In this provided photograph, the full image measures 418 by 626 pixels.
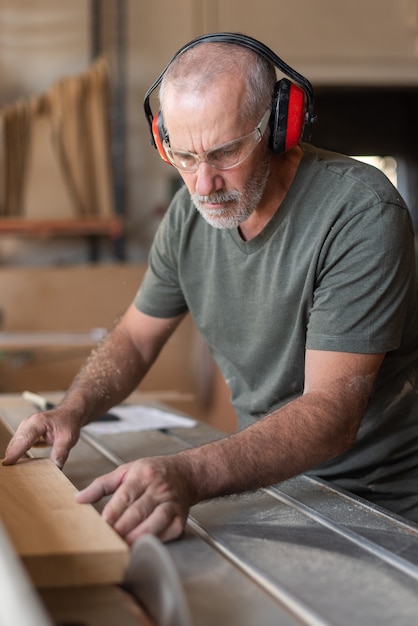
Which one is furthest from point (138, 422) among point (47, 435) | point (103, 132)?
point (103, 132)

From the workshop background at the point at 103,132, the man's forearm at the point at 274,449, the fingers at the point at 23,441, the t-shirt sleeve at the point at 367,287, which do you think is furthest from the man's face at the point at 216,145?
the workshop background at the point at 103,132

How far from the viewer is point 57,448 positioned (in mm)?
1805

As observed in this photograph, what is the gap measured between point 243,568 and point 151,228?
5.49 metres

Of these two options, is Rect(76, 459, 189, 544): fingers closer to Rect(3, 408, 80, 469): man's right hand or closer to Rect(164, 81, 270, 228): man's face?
Rect(3, 408, 80, 469): man's right hand

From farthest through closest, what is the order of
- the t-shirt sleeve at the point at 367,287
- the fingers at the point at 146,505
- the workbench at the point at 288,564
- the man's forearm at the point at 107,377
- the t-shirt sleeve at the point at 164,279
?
the t-shirt sleeve at the point at 164,279 → the man's forearm at the point at 107,377 → the t-shirt sleeve at the point at 367,287 → the fingers at the point at 146,505 → the workbench at the point at 288,564

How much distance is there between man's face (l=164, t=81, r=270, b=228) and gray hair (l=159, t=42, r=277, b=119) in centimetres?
2

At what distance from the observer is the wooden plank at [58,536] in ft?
3.77

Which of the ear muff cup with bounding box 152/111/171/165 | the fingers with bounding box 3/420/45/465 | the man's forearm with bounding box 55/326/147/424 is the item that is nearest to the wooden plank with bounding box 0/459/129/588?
the fingers with bounding box 3/420/45/465

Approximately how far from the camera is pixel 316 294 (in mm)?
1809

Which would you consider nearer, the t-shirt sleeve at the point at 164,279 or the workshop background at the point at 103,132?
the t-shirt sleeve at the point at 164,279

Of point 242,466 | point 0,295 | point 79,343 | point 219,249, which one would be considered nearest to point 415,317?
point 219,249

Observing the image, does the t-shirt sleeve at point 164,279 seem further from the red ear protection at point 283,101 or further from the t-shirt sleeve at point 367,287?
the t-shirt sleeve at point 367,287

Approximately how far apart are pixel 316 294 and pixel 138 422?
854mm

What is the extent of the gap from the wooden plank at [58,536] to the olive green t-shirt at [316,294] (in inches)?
23.9
